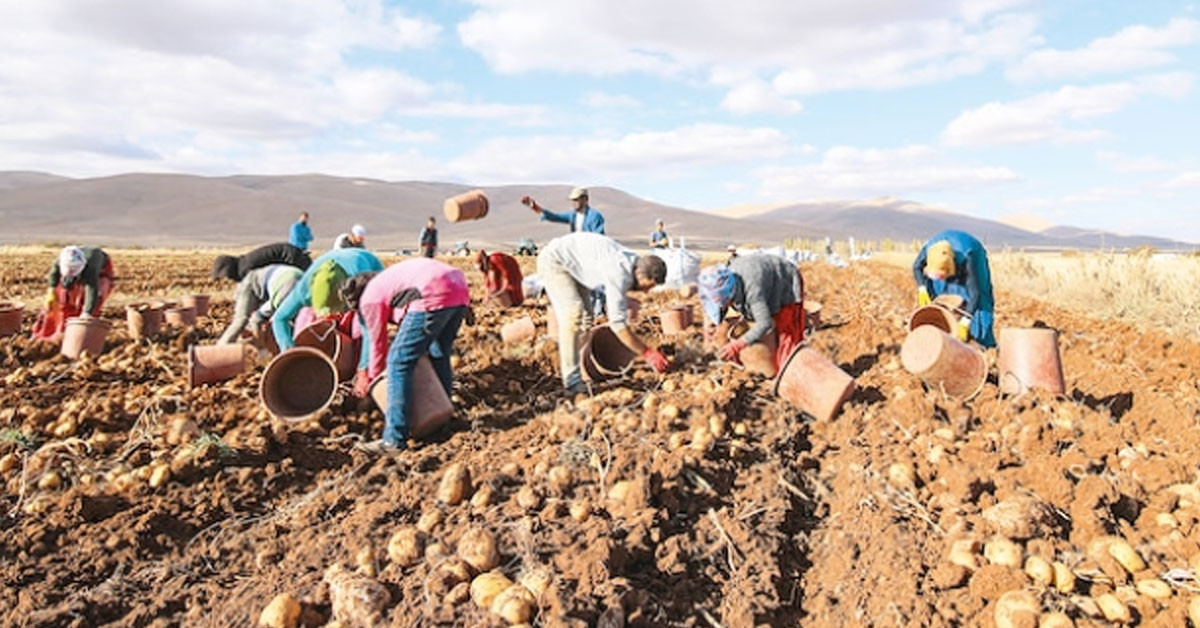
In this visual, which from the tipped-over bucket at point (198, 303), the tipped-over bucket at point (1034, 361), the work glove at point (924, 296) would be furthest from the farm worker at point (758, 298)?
the tipped-over bucket at point (198, 303)

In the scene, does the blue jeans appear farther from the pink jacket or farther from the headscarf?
the headscarf

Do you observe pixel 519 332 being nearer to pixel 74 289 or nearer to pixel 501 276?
pixel 501 276

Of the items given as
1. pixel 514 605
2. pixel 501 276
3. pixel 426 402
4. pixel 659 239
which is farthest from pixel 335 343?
pixel 659 239

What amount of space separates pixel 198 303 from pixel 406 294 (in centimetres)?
539

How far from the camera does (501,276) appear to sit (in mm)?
9273

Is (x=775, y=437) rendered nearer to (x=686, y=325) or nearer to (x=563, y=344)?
(x=563, y=344)

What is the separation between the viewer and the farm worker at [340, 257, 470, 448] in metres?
4.07

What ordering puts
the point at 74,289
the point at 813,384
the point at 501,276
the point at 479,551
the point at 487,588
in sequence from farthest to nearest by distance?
the point at 501,276, the point at 74,289, the point at 813,384, the point at 479,551, the point at 487,588

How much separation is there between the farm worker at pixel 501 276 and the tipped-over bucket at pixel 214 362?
13.0 feet

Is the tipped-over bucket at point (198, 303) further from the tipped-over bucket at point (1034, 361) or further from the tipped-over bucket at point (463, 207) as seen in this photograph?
the tipped-over bucket at point (1034, 361)

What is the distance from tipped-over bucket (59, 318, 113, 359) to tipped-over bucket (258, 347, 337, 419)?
8.24 feet

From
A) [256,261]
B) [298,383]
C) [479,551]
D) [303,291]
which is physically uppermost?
[256,261]

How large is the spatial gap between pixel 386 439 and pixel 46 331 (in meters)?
4.72

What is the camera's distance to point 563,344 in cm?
503
